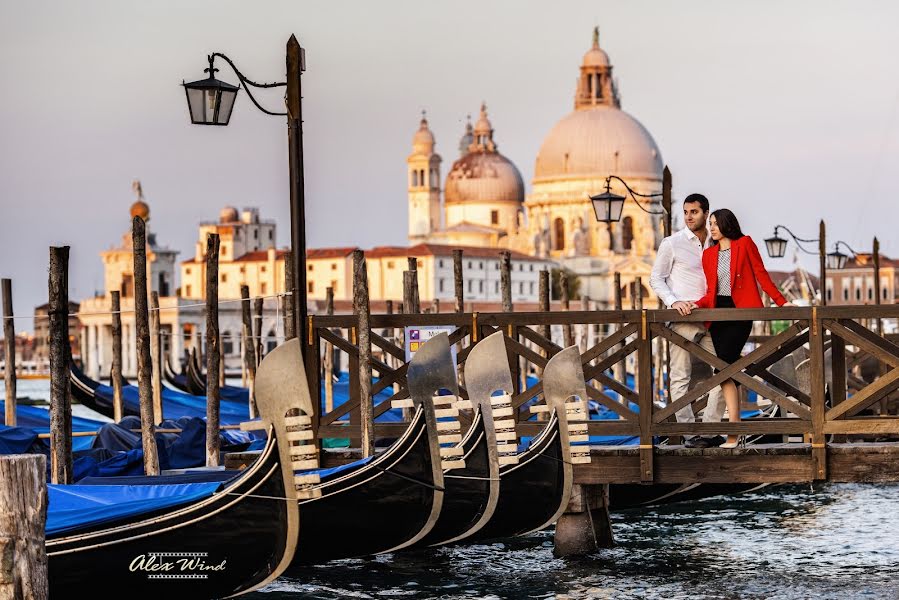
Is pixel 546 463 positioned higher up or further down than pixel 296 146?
further down

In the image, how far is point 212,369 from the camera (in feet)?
42.0

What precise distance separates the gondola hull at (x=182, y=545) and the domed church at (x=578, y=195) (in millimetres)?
75293

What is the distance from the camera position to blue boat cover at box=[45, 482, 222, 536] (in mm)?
7684

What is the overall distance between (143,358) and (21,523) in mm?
6367

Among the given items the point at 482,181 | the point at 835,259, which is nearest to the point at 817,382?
the point at 835,259

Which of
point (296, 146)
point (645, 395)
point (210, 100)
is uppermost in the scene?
point (210, 100)

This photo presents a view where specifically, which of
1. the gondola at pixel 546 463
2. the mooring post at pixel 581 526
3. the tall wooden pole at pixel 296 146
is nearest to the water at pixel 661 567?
the mooring post at pixel 581 526

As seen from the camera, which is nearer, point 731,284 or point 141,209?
point 731,284

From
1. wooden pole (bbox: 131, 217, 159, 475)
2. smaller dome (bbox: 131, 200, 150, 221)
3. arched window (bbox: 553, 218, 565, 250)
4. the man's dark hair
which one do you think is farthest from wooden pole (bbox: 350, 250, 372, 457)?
arched window (bbox: 553, 218, 565, 250)

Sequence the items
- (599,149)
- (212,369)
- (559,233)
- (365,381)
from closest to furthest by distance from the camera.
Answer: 1. (365,381)
2. (212,369)
3. (599,149)
4. (559,233)

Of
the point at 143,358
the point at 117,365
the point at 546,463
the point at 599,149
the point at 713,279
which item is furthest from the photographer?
the point at 599,149

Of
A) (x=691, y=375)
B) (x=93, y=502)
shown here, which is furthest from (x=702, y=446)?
(x=93, y=502)

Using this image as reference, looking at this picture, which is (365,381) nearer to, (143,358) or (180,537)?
(143,358)

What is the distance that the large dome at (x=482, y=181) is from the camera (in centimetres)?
9581
